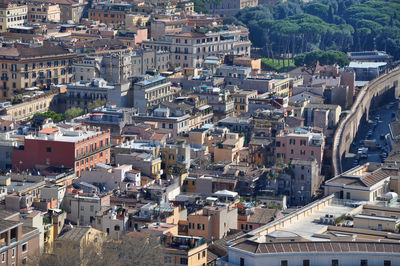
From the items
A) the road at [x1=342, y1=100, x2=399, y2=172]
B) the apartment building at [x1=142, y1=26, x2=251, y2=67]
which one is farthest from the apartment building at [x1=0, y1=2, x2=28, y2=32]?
the road at [x1=342, y1=100, x2=399, y2=172]

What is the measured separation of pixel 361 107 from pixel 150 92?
19.9m

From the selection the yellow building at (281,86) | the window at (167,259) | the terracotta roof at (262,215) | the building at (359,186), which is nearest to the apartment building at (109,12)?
the yellow building at (281,86)

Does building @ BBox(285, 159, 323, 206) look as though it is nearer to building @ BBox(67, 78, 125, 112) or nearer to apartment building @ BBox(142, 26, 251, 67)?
building @ BBox(67, 78, 125, 112)

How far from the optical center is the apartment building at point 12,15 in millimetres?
156875

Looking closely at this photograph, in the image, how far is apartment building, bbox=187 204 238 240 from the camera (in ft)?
272

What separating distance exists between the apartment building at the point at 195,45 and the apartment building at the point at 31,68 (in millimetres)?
11998

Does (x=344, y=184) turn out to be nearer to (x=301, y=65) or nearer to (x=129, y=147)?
(x=129, y=147)

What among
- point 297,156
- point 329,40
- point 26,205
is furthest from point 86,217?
point 329,40

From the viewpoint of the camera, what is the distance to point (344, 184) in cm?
8481

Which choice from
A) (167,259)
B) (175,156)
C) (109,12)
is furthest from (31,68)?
(167,259)

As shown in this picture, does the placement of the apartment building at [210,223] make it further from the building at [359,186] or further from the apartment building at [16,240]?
the apartment building at [16,240]

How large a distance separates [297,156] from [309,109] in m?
15.6

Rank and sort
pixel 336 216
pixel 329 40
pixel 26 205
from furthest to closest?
pixel 329 40
pixel 26 205
pixel 336 216

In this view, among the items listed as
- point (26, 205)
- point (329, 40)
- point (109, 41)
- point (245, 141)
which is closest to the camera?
point (26, 205)
